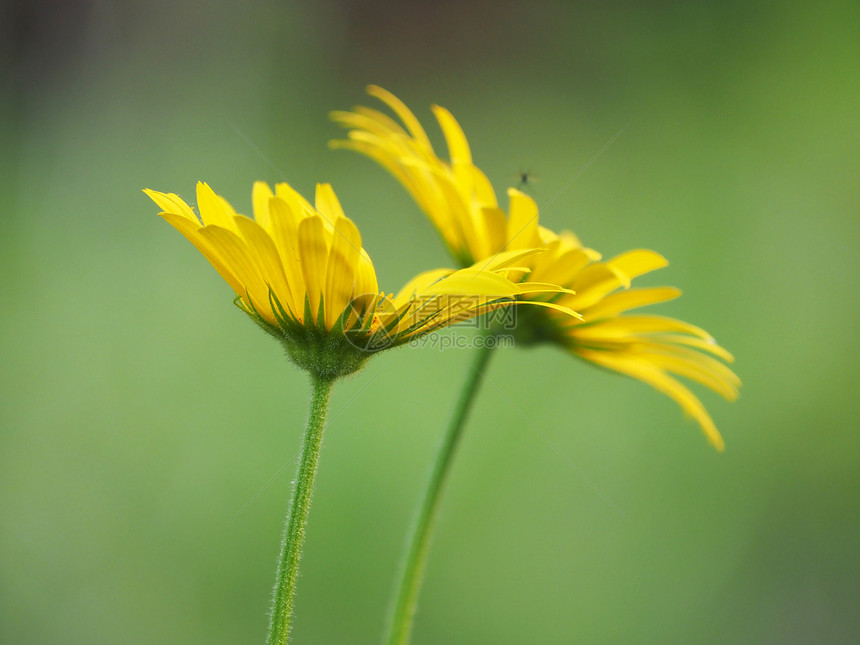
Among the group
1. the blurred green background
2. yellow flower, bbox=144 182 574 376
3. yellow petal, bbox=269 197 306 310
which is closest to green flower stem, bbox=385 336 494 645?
yellow flower, bbox=144 182 574 376

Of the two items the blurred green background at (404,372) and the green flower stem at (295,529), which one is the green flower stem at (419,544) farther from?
the blurred green background at (404,372)

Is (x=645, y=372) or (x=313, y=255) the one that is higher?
(x=645, y=372)

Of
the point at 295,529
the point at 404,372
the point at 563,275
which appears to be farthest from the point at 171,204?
the point at 404,372

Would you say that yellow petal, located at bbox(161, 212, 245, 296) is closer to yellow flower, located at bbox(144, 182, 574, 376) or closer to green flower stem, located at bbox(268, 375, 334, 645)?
yellow flower, located at bbox(144, 182, 574, 376)

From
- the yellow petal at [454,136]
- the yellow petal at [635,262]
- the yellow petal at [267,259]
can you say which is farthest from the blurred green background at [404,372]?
the yellow petal at [267,259]

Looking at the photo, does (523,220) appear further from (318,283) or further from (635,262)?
(318,283)
